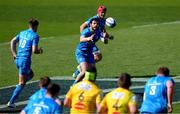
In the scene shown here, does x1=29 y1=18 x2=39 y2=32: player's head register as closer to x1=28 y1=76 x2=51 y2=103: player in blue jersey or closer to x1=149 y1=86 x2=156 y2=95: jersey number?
x1=149 y1=86 x2=156 y2=95: jersey number

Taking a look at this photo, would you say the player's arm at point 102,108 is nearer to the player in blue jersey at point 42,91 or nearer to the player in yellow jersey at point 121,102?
the player in yellow jersey at point 121,102

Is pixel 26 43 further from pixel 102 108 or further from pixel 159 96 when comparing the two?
pixel 102 108

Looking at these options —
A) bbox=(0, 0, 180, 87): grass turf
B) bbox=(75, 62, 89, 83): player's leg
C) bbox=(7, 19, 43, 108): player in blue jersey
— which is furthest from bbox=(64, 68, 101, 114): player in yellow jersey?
bbox=(0, 0, 180, 87): grass turf

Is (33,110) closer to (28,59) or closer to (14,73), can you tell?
(28,59)

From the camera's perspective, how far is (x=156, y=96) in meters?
15.3

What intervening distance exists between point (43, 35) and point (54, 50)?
17.9ft

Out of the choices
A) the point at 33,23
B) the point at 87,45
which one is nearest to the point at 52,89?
the point at 33,23

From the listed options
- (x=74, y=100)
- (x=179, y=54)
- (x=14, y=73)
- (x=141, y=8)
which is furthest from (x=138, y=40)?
(x=74, y=100)

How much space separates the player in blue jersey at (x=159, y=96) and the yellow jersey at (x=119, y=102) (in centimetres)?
184

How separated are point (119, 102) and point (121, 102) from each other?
4 cm

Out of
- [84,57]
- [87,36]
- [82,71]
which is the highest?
[87,36]

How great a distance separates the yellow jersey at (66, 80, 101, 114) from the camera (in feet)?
45.8

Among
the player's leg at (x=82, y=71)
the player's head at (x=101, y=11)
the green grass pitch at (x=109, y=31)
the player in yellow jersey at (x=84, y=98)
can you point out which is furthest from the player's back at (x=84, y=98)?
the green grass pitch at (x=109, y=31)

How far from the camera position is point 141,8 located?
47875mm
